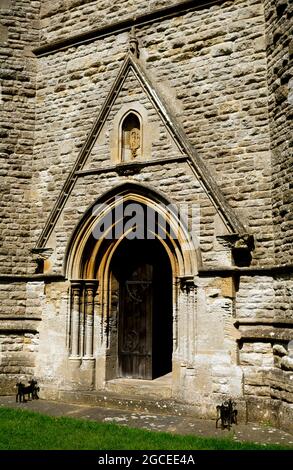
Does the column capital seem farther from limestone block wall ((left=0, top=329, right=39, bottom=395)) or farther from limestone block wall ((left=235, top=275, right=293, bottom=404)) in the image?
limestone block wall ((left=235, top=275, right=293, bottom=404))

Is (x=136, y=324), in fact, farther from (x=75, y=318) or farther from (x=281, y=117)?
(x=281, y=117)

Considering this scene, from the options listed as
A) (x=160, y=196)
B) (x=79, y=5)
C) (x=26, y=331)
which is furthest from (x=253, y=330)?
(x=79, y=5)

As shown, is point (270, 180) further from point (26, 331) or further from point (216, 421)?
point (26, 331)

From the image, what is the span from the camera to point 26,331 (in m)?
9.23

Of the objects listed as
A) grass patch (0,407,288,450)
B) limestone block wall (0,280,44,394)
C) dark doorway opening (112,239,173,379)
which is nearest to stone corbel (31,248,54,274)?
limestone block wall (0,280,44,394)

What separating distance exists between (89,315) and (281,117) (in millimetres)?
4844

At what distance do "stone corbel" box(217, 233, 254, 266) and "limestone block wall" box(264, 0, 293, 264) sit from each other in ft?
1.42

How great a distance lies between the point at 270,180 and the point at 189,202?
1370 mm

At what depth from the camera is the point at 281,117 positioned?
7242 millimetres

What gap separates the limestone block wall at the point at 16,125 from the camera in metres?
9.55

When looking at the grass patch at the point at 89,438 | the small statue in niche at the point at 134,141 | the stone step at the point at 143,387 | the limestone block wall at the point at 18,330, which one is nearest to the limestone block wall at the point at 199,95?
the small statue in niche at the point at 134,141

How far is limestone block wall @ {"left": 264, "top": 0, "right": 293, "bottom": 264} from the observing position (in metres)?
6.98

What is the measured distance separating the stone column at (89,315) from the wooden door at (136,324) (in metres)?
0.59

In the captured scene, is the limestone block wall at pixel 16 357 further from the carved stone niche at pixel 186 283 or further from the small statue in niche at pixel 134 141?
the small statue in niche at pixel 134 141
